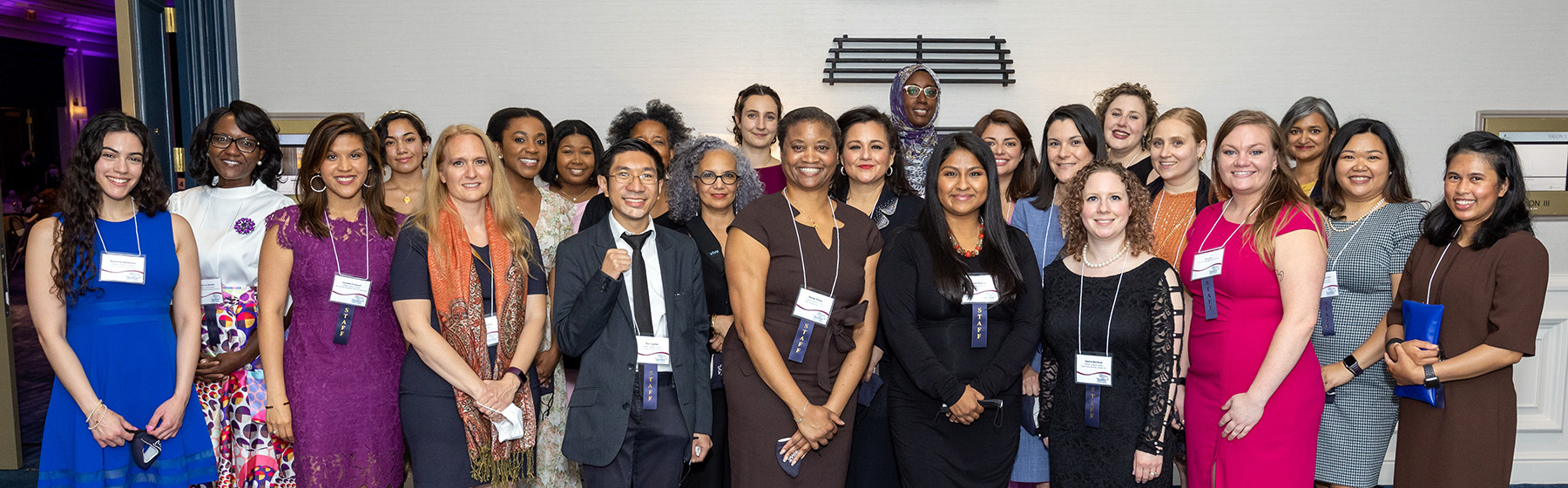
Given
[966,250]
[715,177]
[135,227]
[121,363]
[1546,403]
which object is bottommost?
[1546,403]

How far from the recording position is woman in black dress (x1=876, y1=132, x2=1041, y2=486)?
8.74 ft

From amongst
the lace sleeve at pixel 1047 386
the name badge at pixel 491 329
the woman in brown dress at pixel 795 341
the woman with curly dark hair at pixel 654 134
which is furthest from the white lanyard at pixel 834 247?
the name badge at pixel 491 329

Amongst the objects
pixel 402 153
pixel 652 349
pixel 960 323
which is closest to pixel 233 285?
pixel 402 153

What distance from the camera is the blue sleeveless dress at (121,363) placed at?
8.86 feet

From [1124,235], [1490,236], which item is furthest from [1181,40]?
[1124,235]

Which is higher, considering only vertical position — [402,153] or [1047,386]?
[402,153]

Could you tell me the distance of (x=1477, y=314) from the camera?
2.77 metres

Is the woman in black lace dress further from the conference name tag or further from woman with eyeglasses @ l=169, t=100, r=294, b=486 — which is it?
woman with eyeglasses @ l=169, t=100, r=294, b=486

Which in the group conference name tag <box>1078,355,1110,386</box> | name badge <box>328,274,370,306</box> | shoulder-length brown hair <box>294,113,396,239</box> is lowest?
conference name tag <box>1078,355,1110,386</box>

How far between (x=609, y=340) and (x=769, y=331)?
20.1 inches

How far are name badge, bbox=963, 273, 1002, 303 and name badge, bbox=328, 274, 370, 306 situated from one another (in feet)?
6.21

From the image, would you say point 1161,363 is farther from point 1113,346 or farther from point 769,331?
point 769,331

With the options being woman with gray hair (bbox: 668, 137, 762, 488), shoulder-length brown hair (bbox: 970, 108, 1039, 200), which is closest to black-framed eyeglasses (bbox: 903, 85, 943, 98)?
shoulder-length brown hair (bbox: 970, 108, 1039, 200)

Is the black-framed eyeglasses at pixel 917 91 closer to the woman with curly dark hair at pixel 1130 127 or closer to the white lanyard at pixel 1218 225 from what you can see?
the woman with curly dark hair at pixel 1130 127
